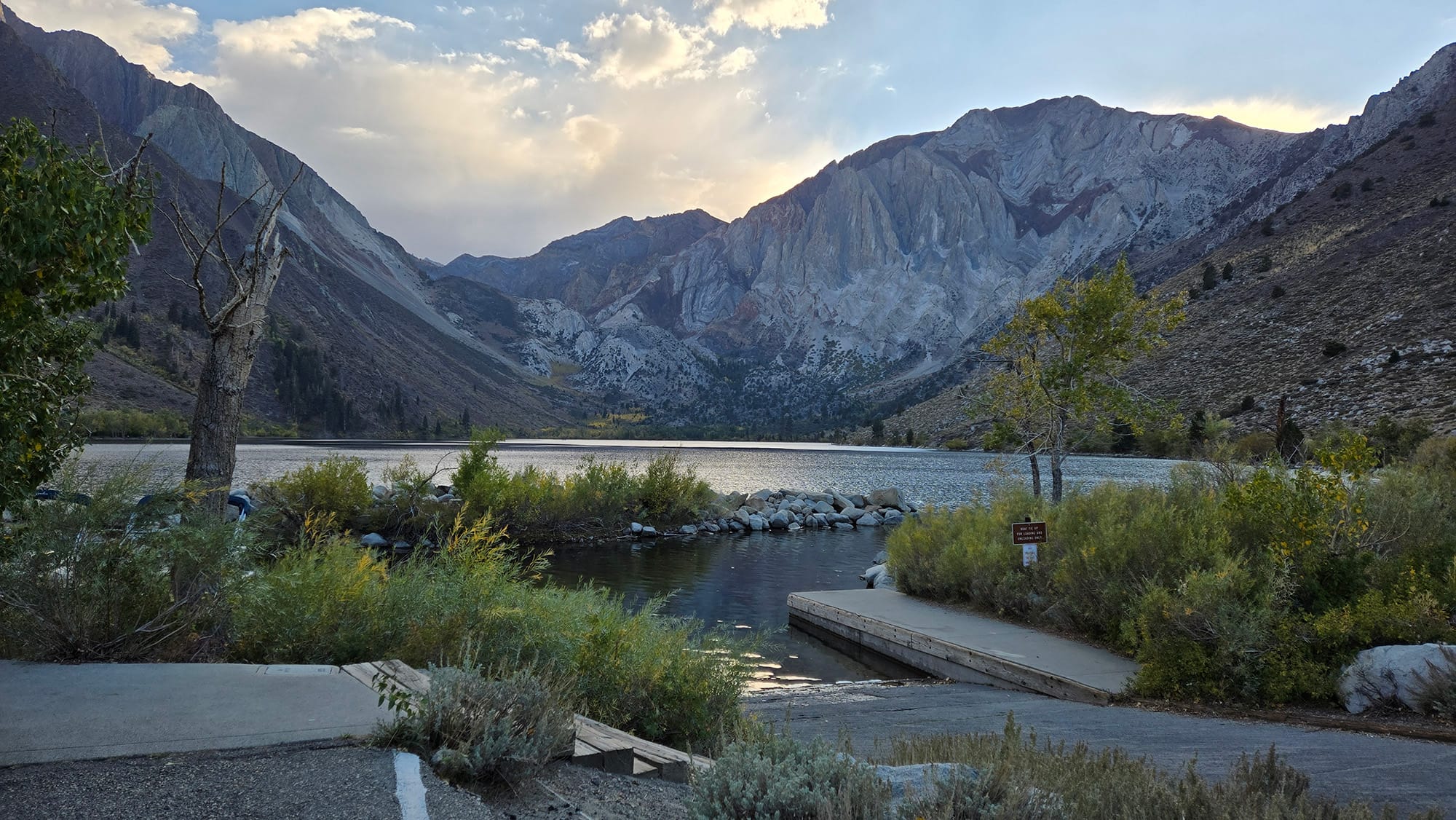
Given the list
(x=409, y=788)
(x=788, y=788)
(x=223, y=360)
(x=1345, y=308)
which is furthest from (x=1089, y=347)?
(x=1345, y=308)

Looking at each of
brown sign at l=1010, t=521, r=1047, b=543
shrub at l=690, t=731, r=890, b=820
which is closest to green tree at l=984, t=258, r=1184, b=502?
brown sign at l=1010, t=521, r=1047, b=543

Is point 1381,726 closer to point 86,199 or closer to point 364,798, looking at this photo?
point 364,798

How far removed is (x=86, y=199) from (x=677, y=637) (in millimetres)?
5343

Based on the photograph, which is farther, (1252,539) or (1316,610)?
(1252,539)

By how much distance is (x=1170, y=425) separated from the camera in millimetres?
19297

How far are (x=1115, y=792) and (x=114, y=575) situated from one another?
21.6 ft

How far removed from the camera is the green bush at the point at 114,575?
5.42 meters

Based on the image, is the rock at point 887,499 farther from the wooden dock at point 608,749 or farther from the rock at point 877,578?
the wooden dock at point 608,749

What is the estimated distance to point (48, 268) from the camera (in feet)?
13.9

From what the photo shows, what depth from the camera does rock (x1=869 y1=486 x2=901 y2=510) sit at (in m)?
37.2

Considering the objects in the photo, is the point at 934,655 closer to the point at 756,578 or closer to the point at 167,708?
the point at 167,708

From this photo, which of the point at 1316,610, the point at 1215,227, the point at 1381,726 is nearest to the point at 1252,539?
the point at 1316,610

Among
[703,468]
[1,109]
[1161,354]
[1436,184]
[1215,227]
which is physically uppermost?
[1,109]

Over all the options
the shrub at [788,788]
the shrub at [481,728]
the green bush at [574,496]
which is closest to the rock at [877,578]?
the green bush at [574,496]
